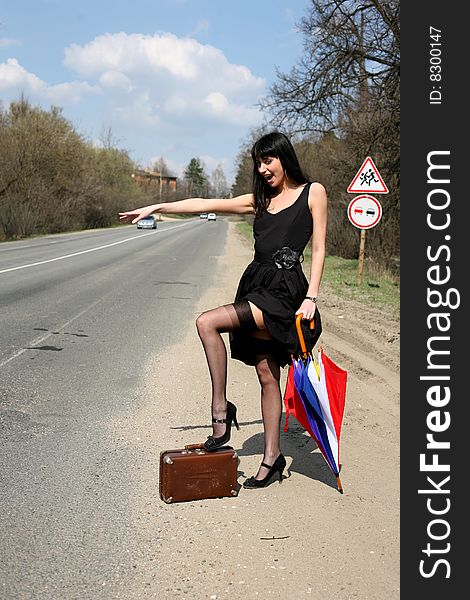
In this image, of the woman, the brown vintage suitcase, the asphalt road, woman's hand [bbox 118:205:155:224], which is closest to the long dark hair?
the woman

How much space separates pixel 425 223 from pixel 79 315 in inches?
245

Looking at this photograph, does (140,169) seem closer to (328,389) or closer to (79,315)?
(79,315)

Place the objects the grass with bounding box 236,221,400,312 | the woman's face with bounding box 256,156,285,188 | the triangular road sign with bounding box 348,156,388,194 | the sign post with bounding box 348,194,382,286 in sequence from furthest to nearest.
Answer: the sign post with bounding box 348,194,382,286
the triangular road sign with bounding box 348,156,388,194
the grass with bounding box 236,221,400,312
the woman's face with bounding box 256,156,285,188

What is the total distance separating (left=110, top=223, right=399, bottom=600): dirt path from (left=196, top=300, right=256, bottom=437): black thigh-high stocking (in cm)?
52

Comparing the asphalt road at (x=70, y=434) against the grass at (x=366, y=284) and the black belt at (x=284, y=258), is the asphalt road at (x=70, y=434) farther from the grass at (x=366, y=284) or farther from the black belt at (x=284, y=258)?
the grass at (x=366, y=284)

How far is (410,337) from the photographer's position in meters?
4.62

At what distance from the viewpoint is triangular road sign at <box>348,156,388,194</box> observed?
555 inches

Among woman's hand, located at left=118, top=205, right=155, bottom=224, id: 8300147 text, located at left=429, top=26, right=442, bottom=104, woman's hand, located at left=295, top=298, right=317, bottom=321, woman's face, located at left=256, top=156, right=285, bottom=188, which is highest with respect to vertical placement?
id: 8300147 text, located at left=429, top=26, right=442, bottom=104

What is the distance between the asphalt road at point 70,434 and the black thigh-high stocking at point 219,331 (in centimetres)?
70

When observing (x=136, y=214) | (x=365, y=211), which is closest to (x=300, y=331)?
(x=136, y=214)

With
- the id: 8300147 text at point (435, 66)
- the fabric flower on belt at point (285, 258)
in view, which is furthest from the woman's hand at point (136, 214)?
the id: 8300147 text at point (435, 66)

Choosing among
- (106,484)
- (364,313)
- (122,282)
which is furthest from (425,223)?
(122,282)

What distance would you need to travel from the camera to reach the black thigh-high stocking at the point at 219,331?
12.1ft

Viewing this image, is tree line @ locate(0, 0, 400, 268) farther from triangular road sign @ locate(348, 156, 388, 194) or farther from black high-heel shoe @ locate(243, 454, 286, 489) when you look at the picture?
black high-heel shoe @ locate(243, 454, 286, 489)
